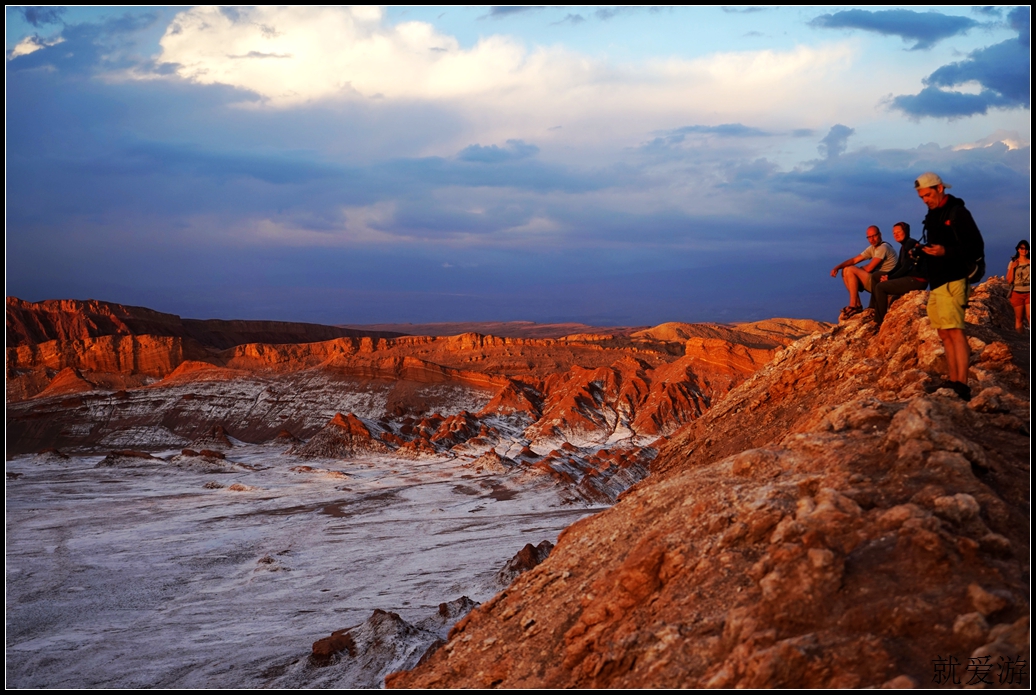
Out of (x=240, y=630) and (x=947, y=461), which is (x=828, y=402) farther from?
(x=240, y=630)

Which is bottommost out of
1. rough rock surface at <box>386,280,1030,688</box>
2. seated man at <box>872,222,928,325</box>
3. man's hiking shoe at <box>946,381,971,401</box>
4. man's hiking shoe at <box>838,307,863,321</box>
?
rough rock surface at <box>386,280,1030,688</box>

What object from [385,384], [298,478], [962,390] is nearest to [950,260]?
[962,390]

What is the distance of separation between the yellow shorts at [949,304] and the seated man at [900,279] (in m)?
2.34

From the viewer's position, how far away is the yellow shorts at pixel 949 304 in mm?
7254

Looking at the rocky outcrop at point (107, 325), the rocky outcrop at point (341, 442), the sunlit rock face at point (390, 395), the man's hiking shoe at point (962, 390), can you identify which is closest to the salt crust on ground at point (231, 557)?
the rocky outcrop at point (341, 442)

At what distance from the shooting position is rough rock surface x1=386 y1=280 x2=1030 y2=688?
15.5ft

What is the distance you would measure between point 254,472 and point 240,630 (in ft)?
111

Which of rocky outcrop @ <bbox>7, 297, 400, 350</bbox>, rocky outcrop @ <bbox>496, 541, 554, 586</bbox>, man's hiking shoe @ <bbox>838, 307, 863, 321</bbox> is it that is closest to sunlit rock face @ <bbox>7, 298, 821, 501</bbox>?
rocky outcrop @ <bbox>7, 297, 400, 350</bbox>

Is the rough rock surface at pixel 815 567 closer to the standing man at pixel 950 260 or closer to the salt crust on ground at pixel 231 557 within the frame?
the standing man at pixel 950 260

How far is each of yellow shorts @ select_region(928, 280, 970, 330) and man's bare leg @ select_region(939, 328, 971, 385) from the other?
75mm

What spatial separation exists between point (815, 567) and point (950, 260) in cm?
363

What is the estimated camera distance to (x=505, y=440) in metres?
58.2

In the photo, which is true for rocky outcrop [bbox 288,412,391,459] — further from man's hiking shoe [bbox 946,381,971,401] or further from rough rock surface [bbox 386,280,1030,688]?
man's hiking shoe [bbox 946,381,971,401]

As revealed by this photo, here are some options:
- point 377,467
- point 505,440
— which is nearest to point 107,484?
point 377,467
